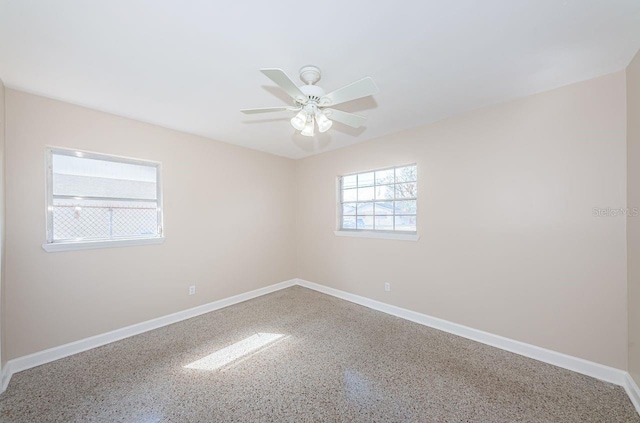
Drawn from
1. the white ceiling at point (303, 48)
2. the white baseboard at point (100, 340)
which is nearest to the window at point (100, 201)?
the white ceiling at point (303, 48)

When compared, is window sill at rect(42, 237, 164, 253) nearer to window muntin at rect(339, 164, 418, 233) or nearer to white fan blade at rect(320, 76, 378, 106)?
white fan blade at rect(320, 76, 378, 106)

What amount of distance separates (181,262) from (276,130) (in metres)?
2.19

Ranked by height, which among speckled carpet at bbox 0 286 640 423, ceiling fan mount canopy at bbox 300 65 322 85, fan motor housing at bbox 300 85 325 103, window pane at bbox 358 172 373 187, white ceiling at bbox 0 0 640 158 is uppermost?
white ceiling at bbox 0 0 640 158

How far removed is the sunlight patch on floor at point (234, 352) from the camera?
223cm

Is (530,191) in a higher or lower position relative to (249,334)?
higher

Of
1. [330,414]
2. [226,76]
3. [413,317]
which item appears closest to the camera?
[330,414]

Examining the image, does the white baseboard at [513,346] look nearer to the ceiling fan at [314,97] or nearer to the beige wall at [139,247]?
the beige wall at [139,247]

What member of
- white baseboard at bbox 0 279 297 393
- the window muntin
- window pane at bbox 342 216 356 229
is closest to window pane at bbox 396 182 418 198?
the window muntin

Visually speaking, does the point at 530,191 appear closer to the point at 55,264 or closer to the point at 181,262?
the point at 181,262

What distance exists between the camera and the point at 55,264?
2342 mm

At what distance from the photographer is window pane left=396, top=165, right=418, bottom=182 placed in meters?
3.24

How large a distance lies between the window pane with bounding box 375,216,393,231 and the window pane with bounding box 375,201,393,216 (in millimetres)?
75

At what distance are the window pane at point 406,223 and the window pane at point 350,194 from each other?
0.84 metres

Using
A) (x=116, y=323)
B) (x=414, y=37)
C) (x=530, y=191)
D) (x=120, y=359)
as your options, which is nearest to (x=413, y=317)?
(x=530, y=191)
